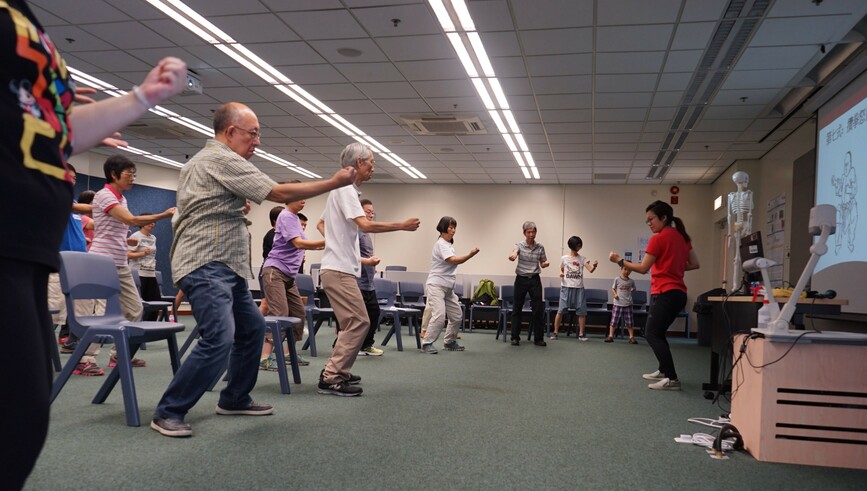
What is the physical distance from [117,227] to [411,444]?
2.88 m

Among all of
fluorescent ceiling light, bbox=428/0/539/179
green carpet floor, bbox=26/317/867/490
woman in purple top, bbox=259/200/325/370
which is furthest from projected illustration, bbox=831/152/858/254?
woman in purple top, bbox=259/200/325/370

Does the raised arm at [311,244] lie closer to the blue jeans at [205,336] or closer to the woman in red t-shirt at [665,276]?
the blue jeans at [205,336]

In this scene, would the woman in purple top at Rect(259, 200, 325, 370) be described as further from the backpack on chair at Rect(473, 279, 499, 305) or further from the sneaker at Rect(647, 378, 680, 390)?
the backpack on chair at Rect(473, 279, 499, 305)

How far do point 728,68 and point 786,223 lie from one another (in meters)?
3.11

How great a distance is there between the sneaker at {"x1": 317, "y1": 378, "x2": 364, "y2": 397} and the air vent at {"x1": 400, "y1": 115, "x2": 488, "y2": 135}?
568cm

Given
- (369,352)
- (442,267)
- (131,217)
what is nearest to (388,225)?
(131,217)

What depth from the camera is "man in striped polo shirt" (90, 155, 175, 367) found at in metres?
4.09

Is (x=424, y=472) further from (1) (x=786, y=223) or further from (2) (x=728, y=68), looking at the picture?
(1) (x=786, y=223)

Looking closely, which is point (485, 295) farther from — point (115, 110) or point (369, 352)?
point (115, 110)

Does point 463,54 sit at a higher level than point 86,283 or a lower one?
higher

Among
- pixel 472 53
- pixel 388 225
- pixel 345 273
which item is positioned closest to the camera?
pixel 388 225

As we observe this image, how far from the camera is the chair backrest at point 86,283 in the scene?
9.84 feet

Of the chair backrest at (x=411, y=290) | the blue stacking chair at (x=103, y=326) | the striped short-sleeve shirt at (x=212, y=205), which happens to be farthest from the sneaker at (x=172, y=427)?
the chair backrest at (x=411, y=290)

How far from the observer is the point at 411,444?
2709 millimetres
